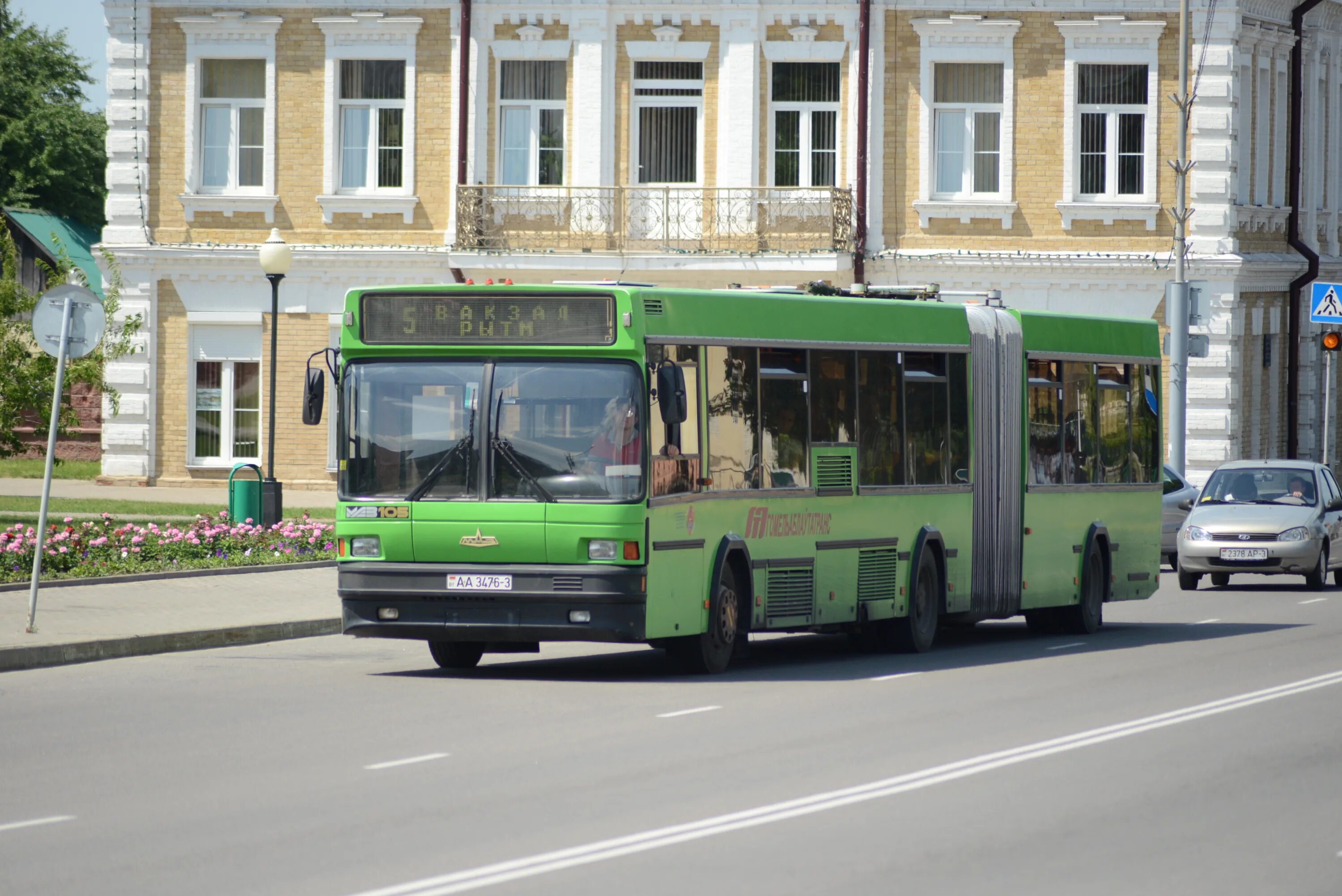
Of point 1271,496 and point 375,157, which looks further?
point 375,157

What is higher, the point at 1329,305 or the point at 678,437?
the point at 1329,305

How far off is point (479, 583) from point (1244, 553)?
13924mm

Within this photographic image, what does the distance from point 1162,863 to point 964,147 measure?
97.1 ft

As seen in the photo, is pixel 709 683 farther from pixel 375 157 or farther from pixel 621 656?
pixel 375 157

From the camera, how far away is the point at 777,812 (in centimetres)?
973

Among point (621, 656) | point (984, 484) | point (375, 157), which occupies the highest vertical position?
point (375, 157)

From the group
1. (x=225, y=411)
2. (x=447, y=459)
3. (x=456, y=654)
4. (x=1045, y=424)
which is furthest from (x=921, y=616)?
(x=225, y=411)

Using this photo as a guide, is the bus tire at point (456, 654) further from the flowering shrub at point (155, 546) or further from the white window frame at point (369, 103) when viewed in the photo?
the white window frame at point (369, 103)

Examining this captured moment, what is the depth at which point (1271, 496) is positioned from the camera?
89.9 feet

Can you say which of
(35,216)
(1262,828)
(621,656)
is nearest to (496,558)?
(621,656)

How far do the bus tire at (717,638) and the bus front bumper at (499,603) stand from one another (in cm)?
101

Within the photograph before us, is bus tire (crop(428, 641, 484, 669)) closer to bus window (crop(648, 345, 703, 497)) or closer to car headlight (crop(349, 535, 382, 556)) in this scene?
car headlight (crop(349, 535, 382, 556))

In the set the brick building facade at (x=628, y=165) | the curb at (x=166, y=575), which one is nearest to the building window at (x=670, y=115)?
the brick building facade at (x=628, y=165)

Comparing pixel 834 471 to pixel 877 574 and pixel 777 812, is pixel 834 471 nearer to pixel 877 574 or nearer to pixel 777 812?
pixel 877 574
